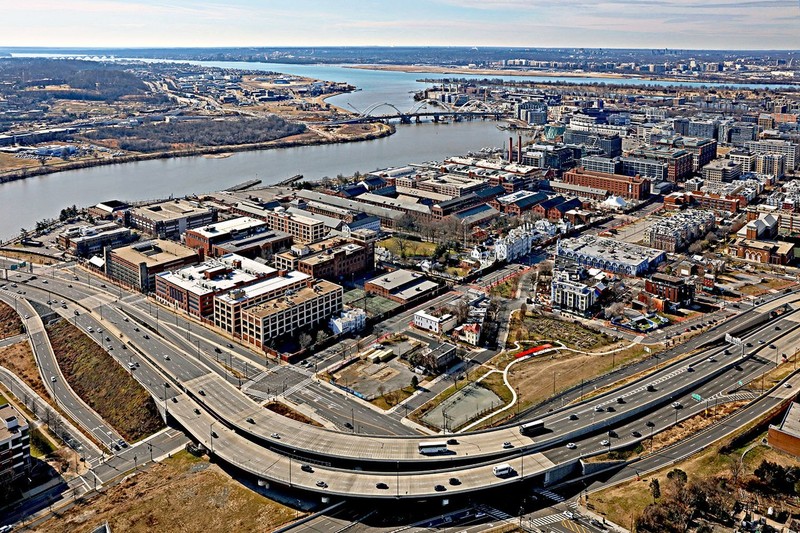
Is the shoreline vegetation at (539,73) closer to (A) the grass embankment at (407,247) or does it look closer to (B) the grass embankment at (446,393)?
(A) the grass embankment at (407,247)

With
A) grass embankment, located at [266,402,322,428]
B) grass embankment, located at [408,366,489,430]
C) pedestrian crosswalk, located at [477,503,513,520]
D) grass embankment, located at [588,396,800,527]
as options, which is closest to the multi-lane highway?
grass embankment, located at [266,402,322,428]

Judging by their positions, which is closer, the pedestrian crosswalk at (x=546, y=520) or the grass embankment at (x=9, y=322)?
the pedestrian crosswalk at (x=546, y=520)

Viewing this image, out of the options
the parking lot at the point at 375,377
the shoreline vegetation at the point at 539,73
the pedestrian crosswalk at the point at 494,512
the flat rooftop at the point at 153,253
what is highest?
the shoreline vegetation at the point at 539,73

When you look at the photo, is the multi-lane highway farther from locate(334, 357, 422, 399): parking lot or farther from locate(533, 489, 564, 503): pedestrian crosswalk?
locate(334, 357, 422, 399): parking lot

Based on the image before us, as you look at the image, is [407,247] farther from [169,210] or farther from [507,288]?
[169,210]

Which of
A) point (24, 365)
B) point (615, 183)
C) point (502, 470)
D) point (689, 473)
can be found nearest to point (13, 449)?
point (24, 365)

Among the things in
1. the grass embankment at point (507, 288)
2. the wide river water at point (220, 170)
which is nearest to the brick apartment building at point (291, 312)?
the grass embankment at point (507, 288)
